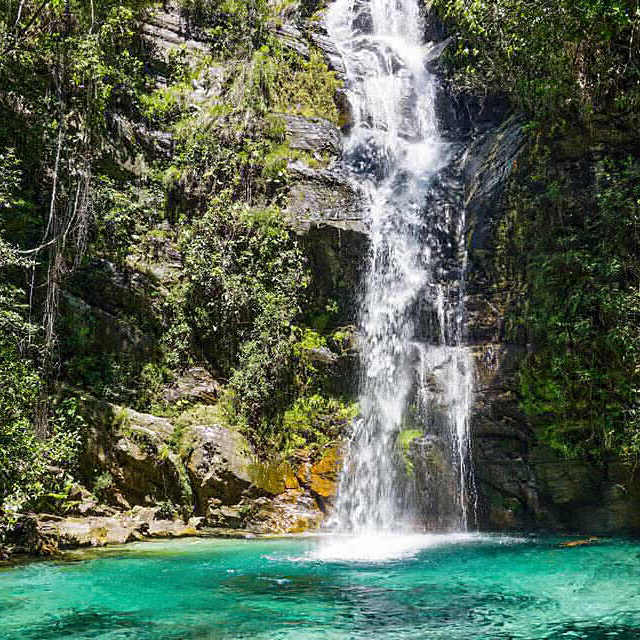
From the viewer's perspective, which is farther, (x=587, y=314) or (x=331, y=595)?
(x=587, y=314)

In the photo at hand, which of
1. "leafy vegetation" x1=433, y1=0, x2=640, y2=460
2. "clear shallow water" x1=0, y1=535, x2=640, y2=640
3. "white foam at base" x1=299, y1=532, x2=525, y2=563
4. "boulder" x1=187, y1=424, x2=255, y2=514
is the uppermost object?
"leafy vegetation" x1=433, y1=0, x2=640, y2=460

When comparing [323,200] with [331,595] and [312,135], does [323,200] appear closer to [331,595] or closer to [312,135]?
[312,135]

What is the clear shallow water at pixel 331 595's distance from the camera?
165 inches

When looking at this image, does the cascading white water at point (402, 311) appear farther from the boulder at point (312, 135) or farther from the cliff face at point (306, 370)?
the boulder at point (312, 135)

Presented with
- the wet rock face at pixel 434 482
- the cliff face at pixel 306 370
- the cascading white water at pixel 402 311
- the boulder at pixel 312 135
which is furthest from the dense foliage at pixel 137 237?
the wet rock face at pixel 434 482

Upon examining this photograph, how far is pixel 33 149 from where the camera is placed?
38.7ft

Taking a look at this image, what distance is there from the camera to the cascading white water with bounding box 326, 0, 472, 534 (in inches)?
443

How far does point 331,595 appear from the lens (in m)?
5.30

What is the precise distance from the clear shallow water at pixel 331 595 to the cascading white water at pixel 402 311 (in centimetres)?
318

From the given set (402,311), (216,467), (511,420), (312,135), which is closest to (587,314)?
(511,420)

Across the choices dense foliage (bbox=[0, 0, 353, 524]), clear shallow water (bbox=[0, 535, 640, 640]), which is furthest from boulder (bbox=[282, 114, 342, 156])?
clear shallow water (bbox=[0, 535, 640, 640])

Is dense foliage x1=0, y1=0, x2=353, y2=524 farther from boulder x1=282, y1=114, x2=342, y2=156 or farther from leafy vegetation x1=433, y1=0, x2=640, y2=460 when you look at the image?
leafy vegetation x1=433, y1=0, x2=640, y2=460

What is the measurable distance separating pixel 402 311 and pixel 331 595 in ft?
27.5

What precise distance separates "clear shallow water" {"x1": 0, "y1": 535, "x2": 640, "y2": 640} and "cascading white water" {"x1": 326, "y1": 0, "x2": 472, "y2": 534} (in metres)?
3.18
